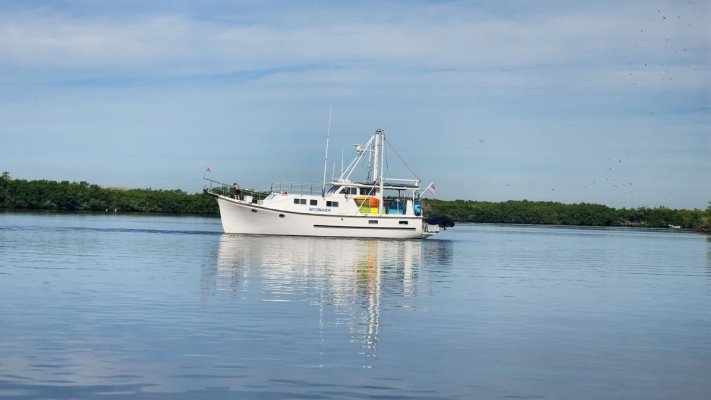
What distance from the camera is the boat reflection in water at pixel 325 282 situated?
26359 millimetres

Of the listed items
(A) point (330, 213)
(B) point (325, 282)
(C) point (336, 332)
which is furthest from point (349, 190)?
(C) point (336, 332)

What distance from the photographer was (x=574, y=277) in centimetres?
4797

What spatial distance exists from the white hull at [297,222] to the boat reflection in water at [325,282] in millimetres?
15715

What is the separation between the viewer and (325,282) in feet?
125

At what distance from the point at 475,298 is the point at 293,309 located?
875 cm

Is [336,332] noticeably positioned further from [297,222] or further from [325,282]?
[297,222]

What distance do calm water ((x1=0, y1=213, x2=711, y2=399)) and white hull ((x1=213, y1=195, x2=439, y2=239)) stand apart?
34.6 metres

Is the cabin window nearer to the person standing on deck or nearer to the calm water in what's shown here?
the person standing on deck

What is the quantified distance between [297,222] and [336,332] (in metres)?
58.8

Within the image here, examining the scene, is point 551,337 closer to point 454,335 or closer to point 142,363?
point 454,335

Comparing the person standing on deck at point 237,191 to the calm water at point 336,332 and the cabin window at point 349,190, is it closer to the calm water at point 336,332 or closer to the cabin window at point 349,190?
the cabin window at point 349,190

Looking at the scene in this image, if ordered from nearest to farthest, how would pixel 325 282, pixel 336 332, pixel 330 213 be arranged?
pixel 336 332
pixel 325 282
pixel 330 213

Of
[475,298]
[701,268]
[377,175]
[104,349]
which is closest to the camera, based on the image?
[104,349]

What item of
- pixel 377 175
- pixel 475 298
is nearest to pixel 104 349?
pixel 475 298
